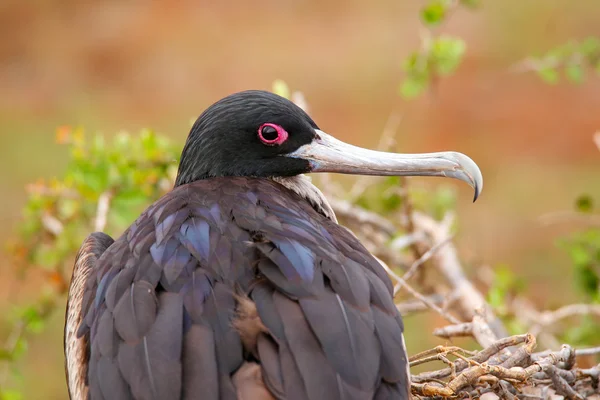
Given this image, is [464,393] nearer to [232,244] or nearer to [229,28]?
[232,244]

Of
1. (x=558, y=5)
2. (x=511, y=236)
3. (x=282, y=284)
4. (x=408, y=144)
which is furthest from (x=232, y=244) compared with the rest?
(x=558, y=5)

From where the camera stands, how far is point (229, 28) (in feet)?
34.9

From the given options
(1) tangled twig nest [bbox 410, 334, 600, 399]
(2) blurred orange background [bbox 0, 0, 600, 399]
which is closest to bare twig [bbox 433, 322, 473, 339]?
(1) tangled twig nest [bbox 410, 334, 600, 399]

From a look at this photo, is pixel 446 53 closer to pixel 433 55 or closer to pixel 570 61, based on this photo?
pixel 433 55

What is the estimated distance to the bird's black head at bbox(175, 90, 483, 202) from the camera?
8.65 ft

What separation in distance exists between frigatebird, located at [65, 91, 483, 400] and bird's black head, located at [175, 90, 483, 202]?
111mm

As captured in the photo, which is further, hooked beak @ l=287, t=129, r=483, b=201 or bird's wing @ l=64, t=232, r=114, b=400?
hooked beak @ l=287, t=129, r=483, b=201

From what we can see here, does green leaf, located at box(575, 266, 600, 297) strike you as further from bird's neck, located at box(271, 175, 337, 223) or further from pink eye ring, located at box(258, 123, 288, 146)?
pink eye ring, located at box(258, 123, 288, 146)

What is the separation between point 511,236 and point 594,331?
Answer: 444 centimetres

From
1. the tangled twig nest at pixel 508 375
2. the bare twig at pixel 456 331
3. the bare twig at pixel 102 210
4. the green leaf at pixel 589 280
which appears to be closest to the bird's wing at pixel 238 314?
the tangled twig nest at pixel 508 375

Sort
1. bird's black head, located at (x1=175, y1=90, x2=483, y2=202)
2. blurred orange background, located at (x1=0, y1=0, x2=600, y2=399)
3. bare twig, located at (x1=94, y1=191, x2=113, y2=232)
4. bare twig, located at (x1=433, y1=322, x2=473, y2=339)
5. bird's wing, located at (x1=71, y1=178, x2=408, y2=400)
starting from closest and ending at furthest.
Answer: bird's wing, located at (x1=71, y1=178, x2=408, y2=400) → bare twig, located at (x1=433, y1=322, x2=473, y2=339) → bird's black head, located at (x1=175, y1=90, x2=483, y2=202) → bare twig, located at (x1=94, y1=191, x2=113, y2=232) → blurred orange background, located at (x1=0, y1=0, x2=600, y2=399)

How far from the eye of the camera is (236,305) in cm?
198

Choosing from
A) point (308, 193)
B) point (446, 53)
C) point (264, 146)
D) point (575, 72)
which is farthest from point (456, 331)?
point (575, 72)

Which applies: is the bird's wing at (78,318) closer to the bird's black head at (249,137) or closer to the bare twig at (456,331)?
the bird's black head at (249,137)
